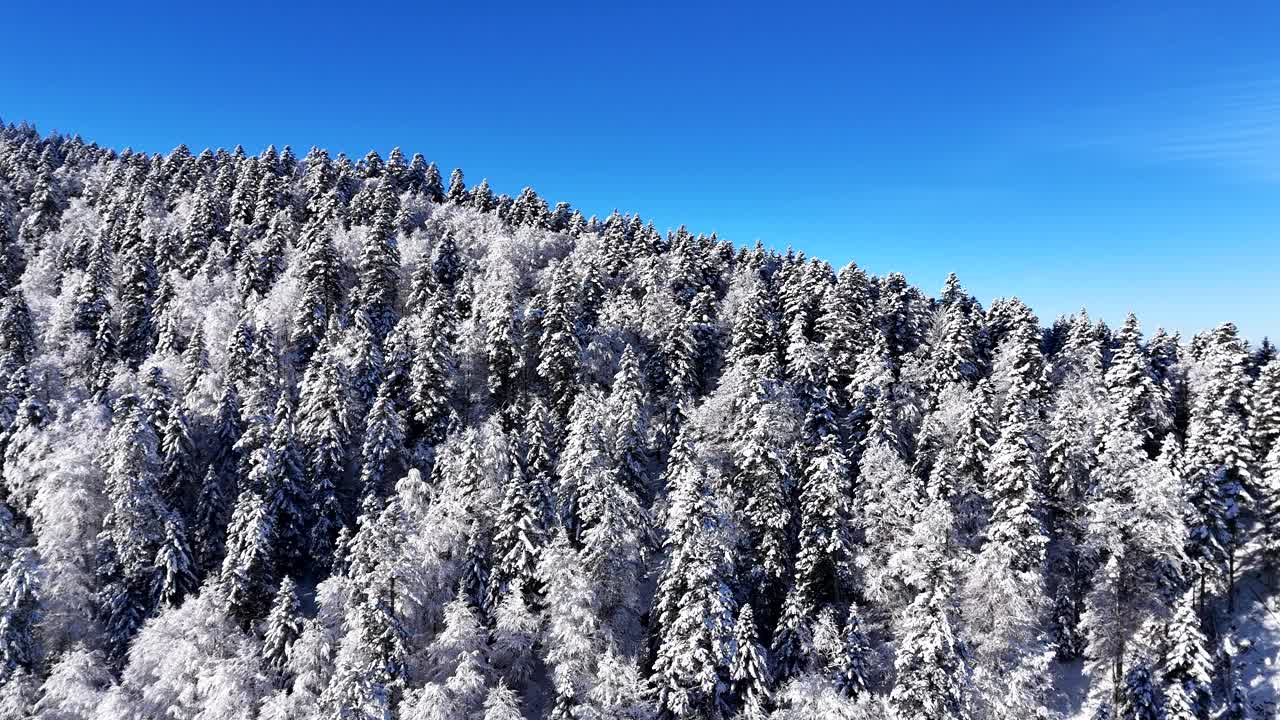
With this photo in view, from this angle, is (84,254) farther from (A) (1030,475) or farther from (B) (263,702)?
(A) (1030,475)

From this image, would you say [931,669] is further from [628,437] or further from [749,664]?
[628,437]

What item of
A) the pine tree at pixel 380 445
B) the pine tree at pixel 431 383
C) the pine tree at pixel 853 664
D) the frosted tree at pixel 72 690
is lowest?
the frosted tree at pixel 72 690

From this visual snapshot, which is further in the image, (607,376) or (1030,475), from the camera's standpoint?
(607,376)

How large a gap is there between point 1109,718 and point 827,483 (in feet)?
74.1

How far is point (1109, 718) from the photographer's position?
42.8m

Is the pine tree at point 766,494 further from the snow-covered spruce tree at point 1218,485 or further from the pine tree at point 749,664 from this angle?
the snow-covered spruce tree at point 1218,485

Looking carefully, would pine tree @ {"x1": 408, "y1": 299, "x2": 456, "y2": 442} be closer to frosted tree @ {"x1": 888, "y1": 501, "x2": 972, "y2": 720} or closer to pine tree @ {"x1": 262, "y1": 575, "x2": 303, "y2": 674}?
pine tree @ {"x1": 262, "y1": 575, "x2": 303, "y2": 674}

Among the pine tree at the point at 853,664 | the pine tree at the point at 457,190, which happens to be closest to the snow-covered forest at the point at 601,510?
the pine tree at the point at 853,664

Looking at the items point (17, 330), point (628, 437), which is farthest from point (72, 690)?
point (17, 330)

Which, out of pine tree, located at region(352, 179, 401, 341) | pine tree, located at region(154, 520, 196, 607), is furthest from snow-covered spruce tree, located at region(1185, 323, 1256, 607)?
pine tree, located at region(352, 179, 401, 341)

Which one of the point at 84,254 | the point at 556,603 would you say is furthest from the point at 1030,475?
the point at 84,254

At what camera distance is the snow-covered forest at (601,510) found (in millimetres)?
39469

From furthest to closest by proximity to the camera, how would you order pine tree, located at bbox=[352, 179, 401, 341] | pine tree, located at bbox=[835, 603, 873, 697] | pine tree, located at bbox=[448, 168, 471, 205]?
1. pine tree, located at bbox=[448, 168, 471, 205]
2. pine tree, located at bbox=[352, 179, 401, 341]
3. pine tree, located at bbox=[835, 603, 873, 697]

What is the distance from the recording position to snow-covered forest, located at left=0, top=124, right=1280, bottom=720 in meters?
39.5
